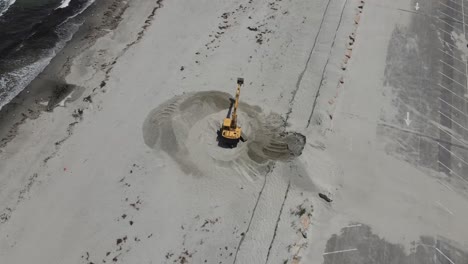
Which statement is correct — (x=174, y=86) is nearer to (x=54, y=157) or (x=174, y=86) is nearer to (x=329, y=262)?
(x=54, y=157)

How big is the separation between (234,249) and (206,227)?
171 centimetres

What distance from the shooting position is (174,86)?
27812mm

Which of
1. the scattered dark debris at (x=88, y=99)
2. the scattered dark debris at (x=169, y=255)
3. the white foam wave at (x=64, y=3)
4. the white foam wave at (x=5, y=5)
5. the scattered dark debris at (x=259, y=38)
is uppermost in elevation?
the white foam wave at (x=5, y=5)

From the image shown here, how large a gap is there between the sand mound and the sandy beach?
88mm

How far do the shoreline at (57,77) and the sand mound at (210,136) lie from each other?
6746 millimetres

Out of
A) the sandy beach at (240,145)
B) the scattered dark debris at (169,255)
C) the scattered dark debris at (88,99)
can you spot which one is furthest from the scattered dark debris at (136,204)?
the scattered dark debris at (88,99)

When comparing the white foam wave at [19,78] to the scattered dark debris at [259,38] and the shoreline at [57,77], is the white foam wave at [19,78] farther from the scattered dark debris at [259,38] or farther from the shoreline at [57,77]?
the scattered dark debris at [259,38]

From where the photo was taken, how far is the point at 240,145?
24703 mm

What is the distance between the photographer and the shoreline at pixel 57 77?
26438mm

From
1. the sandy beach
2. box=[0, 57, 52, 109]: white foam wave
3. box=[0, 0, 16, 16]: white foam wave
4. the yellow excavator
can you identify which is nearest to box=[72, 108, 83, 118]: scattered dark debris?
the sandy beach

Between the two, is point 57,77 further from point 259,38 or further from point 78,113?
point 259,38

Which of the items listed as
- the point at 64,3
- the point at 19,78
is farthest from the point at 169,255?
the point at 64,3

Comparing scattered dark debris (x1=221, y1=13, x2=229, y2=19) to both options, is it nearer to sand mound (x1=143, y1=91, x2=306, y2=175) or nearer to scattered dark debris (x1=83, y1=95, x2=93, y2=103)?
sand mound (x1=143, y1=91, x2=306, y2=175)

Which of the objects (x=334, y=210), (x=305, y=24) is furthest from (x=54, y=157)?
(x=305, y=24)
